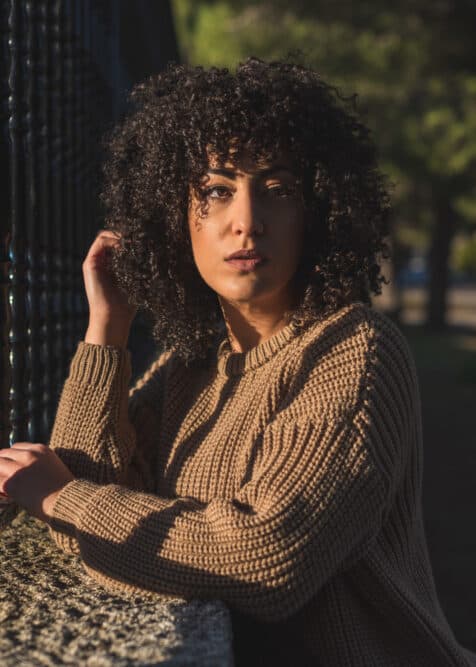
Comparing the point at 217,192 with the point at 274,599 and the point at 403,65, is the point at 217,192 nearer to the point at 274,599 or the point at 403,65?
the point at 274,599

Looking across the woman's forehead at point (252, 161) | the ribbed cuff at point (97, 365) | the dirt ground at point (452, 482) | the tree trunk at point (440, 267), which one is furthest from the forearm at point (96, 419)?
the tree trunk at point (440, 267)

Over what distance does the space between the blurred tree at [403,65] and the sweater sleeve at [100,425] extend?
15.8 feet

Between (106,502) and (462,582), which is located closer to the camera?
(106,502)

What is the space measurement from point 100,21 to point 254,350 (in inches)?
85.8

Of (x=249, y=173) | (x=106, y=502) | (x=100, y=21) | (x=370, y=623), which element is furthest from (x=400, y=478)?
(x=100, y=21)

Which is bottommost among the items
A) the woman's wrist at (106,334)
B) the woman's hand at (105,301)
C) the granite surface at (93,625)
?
the granite surface at (93,625)

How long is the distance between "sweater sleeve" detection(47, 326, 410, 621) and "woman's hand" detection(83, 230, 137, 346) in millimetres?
582

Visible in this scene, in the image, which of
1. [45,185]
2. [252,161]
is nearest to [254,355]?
[252,161]

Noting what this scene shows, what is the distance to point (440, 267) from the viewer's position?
847 inches

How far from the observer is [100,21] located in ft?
12.4

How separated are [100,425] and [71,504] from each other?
395 mm

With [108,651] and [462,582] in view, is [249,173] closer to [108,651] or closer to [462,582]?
[108,651]

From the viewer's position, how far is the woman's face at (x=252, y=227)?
2.02 m

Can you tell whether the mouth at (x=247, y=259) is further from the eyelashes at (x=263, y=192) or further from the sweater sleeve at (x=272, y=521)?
the sweater sleeve at (x=272, y=521)
